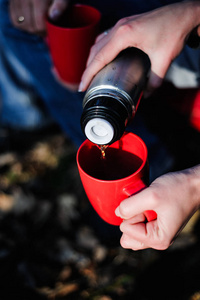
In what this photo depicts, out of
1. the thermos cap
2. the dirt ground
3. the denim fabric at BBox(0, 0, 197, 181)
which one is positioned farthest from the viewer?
the dirt ground

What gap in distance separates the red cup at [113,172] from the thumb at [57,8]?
0.60 meters

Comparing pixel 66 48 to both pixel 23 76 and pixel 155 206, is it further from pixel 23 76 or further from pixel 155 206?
pixel 23 76

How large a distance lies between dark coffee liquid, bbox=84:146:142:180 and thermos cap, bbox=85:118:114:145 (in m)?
0.13

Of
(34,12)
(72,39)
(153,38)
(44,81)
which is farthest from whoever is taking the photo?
(44,81)

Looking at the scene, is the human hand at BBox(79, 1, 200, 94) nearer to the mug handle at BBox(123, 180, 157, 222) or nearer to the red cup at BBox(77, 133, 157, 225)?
the red cup at BBox(77, 133, 157, 225)

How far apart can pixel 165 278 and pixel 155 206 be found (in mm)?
744

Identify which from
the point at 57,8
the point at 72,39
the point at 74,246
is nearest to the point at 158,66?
the point at 72,39

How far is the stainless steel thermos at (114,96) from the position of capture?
2.50 ft

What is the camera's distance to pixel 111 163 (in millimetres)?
1010

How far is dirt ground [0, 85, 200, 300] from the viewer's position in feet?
4.49

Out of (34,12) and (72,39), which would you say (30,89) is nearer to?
(34,12)

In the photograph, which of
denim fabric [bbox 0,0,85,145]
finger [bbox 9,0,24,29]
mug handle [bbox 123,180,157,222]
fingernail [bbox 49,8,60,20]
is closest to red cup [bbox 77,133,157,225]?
mug handle [bbox 123,180,157,222]

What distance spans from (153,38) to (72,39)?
320 mm

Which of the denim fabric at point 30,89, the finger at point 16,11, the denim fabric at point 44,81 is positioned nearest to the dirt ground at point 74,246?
the denim fabric at point 44,81
